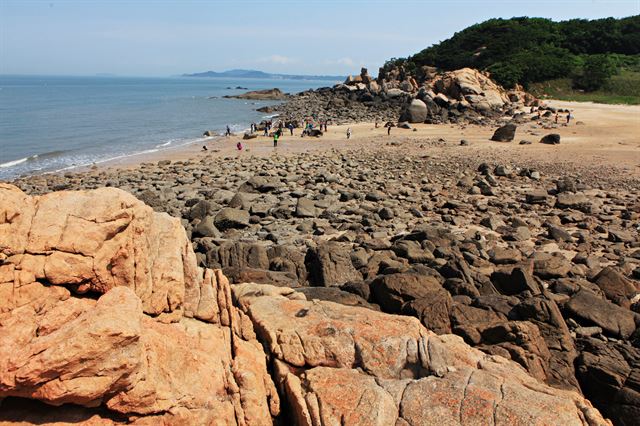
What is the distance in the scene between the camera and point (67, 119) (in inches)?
2692

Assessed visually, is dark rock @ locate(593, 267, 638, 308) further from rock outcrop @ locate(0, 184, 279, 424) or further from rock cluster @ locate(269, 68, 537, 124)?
rock cluster @ locate(269, 68, 537, 124)

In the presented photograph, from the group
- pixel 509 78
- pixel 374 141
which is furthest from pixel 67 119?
pixel 509 78

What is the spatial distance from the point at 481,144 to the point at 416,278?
3419cm

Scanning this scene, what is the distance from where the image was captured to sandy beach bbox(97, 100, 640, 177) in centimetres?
3662

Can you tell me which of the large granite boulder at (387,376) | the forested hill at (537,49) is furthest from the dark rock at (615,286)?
the forested hill at (537,49)

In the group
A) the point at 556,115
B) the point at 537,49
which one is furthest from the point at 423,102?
the point at 537,49

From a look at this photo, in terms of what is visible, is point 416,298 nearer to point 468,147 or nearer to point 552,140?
point 468,147

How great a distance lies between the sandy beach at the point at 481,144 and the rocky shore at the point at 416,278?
182 inches

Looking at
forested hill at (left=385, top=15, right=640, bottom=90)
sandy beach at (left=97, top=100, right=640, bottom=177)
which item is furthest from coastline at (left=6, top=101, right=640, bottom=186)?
forested hill at (left=385, top=15, right=640, bottom=90)

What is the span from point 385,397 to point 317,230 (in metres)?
13.6

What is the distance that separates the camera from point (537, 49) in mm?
85125

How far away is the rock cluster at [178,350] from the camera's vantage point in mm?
5543

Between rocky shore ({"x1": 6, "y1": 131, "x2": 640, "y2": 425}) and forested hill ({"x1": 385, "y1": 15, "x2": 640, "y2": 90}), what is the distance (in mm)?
52139

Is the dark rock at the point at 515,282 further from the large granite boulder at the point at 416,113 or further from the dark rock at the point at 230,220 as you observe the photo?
the large granite boulder at the point at 416,113
